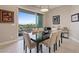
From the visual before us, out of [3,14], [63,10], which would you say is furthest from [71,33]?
[3,14]

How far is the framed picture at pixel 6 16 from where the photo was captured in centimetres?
442

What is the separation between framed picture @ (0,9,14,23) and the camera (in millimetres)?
4418

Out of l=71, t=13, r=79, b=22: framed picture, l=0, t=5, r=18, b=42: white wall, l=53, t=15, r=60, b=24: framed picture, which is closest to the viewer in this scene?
l=0, t=5, r=18, b=42: white wall

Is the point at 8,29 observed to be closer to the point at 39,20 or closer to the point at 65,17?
the point at 39,20

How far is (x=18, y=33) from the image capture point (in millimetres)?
4766

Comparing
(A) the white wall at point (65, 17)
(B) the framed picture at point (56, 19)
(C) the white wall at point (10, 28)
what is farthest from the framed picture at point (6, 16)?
(B) the framed picture at point (56, 19)

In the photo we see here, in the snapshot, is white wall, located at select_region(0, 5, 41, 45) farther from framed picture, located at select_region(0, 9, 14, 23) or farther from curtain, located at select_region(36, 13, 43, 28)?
curtain, located at select_region(36, 13, 43, 28)

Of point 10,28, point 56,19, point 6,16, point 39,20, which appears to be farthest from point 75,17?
point 6,16

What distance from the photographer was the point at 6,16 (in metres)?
4.68

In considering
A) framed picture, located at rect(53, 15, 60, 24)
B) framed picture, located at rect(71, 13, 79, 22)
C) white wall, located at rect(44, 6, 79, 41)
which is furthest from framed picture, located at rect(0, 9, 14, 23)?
framed picture, located at rect(71, 13, 79, 22)

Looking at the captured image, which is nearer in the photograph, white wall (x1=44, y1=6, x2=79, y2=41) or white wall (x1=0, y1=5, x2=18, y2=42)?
white wall (x1=0, y1=5, x2=18, y2=42)

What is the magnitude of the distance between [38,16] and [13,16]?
3.90 feet
